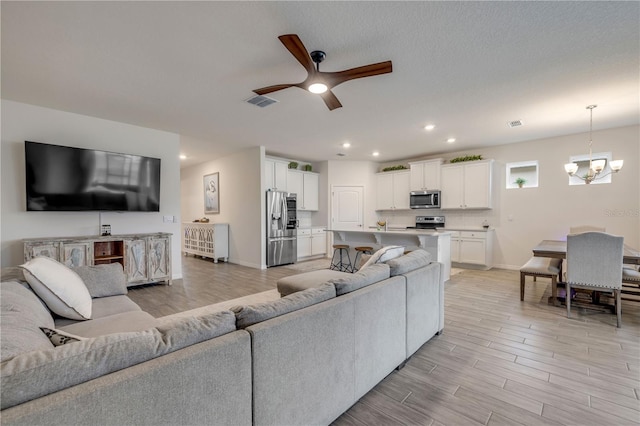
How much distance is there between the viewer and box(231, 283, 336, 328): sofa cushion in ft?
4.40

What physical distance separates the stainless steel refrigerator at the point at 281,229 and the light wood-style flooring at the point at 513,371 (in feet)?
8.14

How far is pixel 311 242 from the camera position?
298 inches

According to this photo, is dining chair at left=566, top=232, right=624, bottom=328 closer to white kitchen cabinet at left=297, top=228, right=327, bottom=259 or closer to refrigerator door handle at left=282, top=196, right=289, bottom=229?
white kitchen cabinet at left=297, top=228, right=327, bottom=259

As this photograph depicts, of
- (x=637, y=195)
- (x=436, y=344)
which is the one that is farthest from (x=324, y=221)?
(x=637, y=195)

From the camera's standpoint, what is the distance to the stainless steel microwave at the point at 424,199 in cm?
Answer: 679

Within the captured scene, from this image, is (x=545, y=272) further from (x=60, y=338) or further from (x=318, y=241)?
(x=318, y=241)

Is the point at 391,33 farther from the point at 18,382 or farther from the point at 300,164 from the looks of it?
the point at 300,164

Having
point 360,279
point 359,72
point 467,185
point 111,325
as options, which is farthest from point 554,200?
point 111,325

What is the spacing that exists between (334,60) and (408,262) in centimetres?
203

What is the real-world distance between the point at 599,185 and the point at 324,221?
5721 mm

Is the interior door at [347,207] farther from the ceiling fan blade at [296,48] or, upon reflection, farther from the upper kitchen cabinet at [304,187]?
the ceiling fan blade at [296,48]

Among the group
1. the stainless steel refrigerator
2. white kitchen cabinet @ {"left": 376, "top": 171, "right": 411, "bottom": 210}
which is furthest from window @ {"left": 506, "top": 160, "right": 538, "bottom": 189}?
the stainless steel refrigerator

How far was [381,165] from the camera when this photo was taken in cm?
822

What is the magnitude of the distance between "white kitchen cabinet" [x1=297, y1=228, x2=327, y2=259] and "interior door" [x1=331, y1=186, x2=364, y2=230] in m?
0.49
